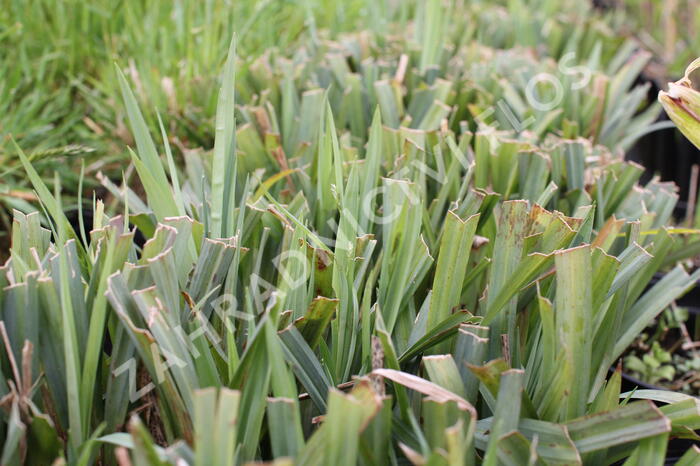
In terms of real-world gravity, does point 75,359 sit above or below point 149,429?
above

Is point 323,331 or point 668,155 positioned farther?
point 668,155

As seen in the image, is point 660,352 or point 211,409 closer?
point 211,409

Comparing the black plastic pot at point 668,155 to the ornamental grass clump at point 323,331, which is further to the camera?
the black plastic pot at point 668,155

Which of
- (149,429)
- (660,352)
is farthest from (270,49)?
(149,429)

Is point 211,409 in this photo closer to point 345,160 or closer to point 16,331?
point 16,331

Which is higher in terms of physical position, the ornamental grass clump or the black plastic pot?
the ornamental grass clump

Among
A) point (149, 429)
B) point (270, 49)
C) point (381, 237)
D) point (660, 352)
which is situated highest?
point (270, 49)

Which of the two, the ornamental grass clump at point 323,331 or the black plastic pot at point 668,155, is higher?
the ornamental grass clump at point 323,331

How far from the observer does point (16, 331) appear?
75 cm

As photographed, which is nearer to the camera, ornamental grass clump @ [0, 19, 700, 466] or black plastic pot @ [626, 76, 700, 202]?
ornamental grass clump @ [0, 19, 700, 466]

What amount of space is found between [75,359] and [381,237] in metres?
0.49

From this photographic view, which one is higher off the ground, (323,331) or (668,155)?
(323,331)

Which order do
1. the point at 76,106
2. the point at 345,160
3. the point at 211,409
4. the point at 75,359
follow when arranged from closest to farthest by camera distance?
the point at 211,409, the point at 75,359, the point at 345,160, the point at 76,106

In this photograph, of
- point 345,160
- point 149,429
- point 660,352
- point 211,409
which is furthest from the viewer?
point 660,352
